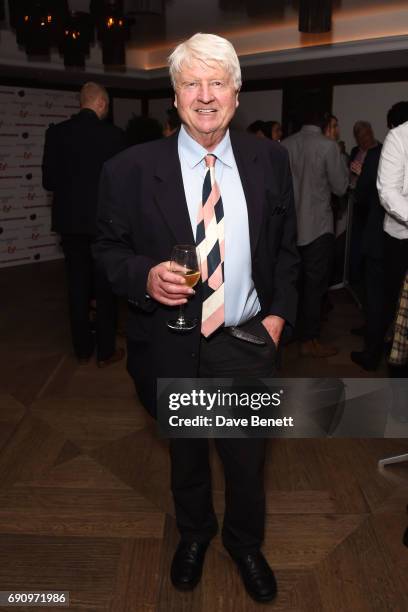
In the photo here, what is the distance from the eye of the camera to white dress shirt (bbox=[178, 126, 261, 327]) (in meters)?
1.61

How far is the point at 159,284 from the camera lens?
4.84ft

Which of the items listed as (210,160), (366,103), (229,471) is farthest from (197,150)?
(366,103)

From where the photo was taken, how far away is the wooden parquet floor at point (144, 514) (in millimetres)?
1894

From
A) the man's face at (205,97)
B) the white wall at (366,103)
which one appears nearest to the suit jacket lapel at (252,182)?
the man's face at (205,97)

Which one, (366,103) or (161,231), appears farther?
(366,103)

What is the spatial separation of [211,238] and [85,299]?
2.44 meters

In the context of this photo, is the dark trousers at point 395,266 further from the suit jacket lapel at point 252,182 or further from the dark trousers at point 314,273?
the suit jacket lapel at point 252,182

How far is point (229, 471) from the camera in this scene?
1799 millimetres

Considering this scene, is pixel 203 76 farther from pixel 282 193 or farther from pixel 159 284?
pixel 159 284

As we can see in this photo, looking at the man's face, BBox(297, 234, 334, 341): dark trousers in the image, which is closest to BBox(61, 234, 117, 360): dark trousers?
BBox(297, 234, 334, 341): dark trousers

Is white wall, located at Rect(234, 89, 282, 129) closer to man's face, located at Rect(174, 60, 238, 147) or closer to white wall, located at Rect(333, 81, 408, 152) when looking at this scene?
white wall, located at Rect(333, 81, 408, 152)

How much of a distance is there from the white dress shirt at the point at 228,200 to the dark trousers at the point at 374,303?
6.33 ft

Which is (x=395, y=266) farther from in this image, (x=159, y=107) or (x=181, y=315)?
(x=159, y=107)

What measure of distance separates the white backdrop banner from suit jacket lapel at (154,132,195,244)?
616cm
